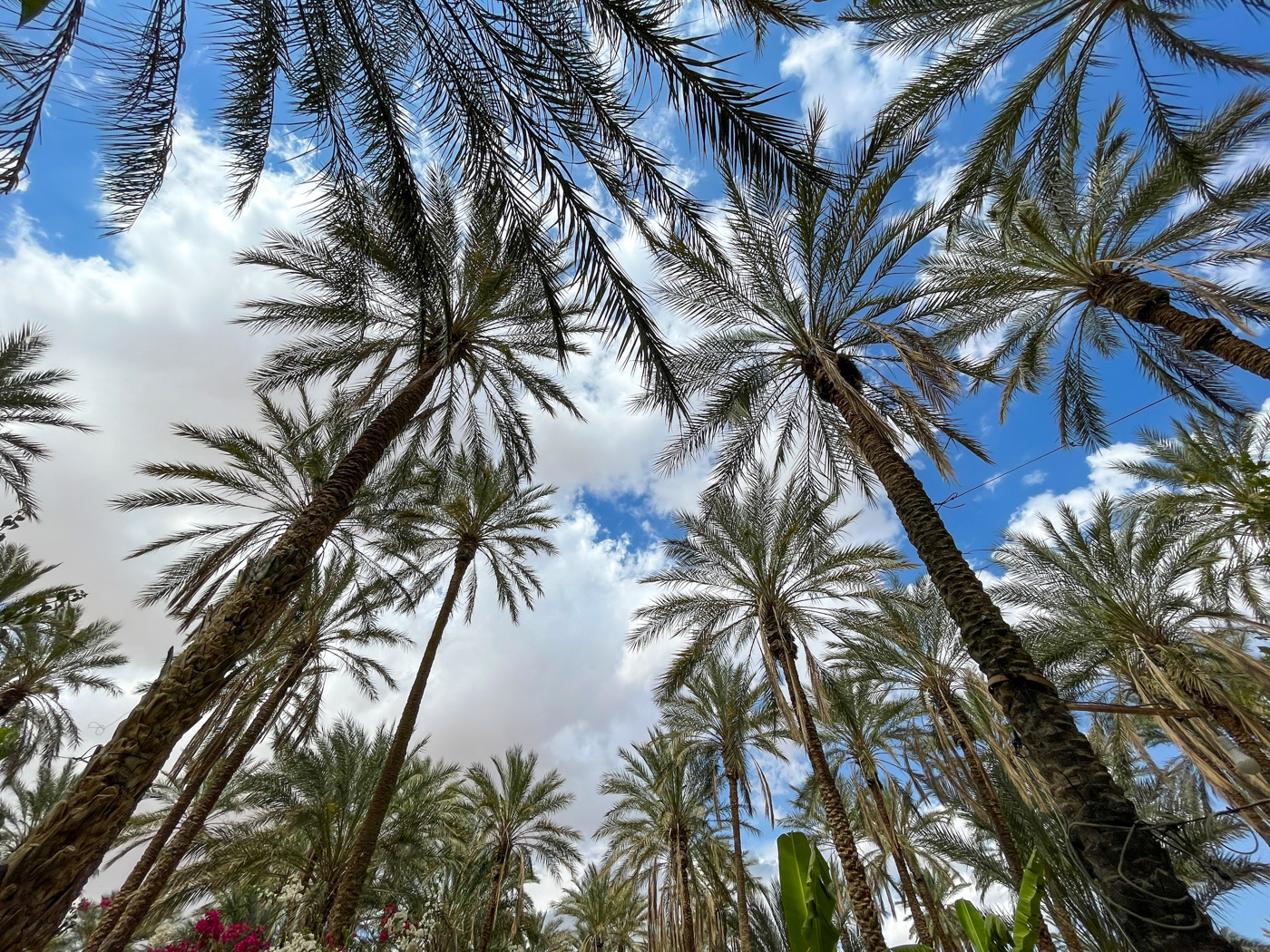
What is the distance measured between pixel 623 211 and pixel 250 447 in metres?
9.82

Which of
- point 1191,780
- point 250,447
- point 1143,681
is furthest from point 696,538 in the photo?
point 1191,780

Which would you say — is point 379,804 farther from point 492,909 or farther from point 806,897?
point 806,897

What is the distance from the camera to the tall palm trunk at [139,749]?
2.85 m

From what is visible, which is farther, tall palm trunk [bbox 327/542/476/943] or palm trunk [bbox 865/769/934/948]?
palm trunk [bbox 865/769/934/948]

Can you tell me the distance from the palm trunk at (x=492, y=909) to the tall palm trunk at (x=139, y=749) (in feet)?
46.2

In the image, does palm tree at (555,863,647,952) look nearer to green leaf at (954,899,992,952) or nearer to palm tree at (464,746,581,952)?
palm tree at (464,746,581,952)

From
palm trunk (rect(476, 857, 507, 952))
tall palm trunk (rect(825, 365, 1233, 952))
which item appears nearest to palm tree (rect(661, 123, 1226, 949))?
tall palm trunk (rect(825, 365, 1233, 952))

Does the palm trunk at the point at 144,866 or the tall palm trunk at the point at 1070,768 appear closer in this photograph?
the tall palm trunk at the point at 1070,768

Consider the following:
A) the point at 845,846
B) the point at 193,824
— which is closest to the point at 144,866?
the point at 193,824

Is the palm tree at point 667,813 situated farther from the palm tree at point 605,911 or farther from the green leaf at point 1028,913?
the green leaf at point 1028,913

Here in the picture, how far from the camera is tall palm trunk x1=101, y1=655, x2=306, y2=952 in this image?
8.74 m

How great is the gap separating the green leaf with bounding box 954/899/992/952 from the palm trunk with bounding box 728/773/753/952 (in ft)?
43.8

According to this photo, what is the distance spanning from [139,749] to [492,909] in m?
15.0

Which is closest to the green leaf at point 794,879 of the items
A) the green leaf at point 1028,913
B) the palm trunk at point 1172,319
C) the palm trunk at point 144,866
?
the green leaf at point 1028,913
